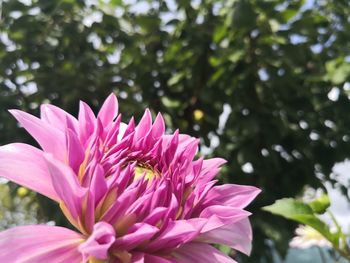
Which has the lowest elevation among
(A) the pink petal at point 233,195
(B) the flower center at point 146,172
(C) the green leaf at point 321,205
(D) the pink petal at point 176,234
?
(C) the green leaf at point 321,205

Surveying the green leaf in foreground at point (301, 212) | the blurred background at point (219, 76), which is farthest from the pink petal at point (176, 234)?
the blurred background at point (219, 76)

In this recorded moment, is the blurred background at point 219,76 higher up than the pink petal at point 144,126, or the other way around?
the pink petal at point 144,126

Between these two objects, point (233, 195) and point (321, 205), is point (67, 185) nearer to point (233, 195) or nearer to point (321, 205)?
point (233, 195)

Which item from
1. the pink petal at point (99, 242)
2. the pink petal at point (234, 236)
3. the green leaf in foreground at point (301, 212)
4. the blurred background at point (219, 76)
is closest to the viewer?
the pink petal at point (99, 242)

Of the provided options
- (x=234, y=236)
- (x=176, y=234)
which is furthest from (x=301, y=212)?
(x=176, y=234)

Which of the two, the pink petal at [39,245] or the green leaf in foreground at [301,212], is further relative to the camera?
the green leaf in foreground at [301,212]

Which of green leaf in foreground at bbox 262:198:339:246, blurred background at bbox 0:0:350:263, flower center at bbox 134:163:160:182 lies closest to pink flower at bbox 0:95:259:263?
flower center at bbox 134:163:160:182

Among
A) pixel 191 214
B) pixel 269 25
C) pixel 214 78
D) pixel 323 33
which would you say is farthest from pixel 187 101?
pixel 191 214

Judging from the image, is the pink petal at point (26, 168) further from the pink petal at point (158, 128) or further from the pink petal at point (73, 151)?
the pink petal at point (158, 128)

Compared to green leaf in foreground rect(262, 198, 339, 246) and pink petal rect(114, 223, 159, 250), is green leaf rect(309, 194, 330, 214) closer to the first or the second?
green leaf in foreground rect(262, 198, 339, 246)
